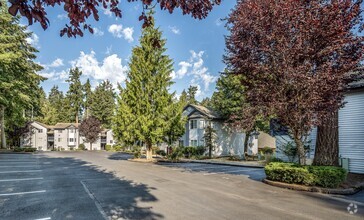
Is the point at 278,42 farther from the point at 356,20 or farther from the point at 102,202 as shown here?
the point at 102,202

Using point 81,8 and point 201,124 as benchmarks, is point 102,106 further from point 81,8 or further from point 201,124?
point 81,8

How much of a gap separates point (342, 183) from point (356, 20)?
694 cm

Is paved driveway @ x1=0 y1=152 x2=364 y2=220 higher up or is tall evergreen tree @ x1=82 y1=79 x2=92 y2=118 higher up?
tall evergreen tree @ x1=82 y1=79 x2=92 y2=118

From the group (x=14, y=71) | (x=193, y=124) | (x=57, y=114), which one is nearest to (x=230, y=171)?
(x=193, y=124)

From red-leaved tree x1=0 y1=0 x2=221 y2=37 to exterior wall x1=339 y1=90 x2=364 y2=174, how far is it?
13751 millimetres

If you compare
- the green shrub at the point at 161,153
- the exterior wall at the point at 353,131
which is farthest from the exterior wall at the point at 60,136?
the exterior wall at the point at 353,131

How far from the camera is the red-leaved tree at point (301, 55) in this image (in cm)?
993

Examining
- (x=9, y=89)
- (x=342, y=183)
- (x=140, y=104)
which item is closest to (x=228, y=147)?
(x=140, y=104)

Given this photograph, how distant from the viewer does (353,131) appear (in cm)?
1427

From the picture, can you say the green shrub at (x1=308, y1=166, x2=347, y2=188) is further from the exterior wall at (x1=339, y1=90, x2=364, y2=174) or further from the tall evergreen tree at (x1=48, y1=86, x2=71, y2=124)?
the tall evergreen tree at (x1=48, y1=86, x2=71, y2=124)

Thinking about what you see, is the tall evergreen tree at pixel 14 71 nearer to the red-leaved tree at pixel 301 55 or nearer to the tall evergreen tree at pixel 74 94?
the red-leaved tree at pixel 301 55

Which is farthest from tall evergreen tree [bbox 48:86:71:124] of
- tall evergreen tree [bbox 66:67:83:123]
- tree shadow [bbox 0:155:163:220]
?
tree shadow [bbox 0:155:163:220]

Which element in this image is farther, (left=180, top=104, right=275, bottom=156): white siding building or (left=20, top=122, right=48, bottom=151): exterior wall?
(left=20, top=122, right=48, bottom=151): exterior wall

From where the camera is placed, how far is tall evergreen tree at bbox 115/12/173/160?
2308cm
